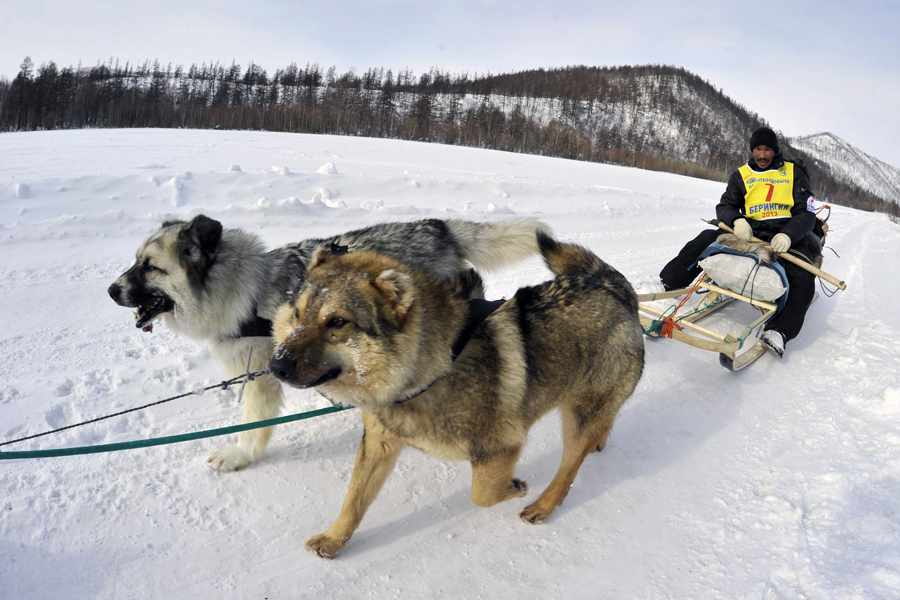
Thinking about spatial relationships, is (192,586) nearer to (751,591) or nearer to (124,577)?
(124,577)

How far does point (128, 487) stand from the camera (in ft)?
9.59

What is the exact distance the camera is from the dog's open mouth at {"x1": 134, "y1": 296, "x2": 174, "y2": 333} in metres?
3.30

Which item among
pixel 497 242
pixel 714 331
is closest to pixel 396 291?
pixel 497 242

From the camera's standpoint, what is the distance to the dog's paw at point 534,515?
2973 mm

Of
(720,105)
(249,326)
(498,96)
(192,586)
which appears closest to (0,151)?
(249,326)

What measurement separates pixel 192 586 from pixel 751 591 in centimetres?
282

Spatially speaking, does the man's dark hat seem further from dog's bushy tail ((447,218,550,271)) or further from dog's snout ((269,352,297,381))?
dog's snout ((269,352,297,381))

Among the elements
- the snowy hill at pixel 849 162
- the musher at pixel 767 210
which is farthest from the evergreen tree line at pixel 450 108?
the snowy hill at pixel 849 162

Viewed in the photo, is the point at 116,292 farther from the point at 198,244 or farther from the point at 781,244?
the point at 781,244

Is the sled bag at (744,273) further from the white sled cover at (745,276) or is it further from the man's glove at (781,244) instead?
the man's glove at (781,244)

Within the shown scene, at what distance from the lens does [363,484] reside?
267 cm

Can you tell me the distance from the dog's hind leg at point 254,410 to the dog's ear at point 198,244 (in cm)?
62

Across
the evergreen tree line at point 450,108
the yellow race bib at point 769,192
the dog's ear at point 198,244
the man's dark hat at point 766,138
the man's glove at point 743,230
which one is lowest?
the dog's ear at point 198,244

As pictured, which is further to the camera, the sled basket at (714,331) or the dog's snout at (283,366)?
the sled basket at (714,331)
